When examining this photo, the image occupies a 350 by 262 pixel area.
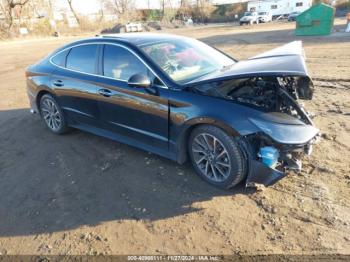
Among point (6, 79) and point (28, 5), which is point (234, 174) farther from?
point (28, 5)

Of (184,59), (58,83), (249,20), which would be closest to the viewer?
(184,59)

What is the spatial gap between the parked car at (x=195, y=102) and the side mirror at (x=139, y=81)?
0.01 metres

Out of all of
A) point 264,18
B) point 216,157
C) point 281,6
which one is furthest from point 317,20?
point 281,6

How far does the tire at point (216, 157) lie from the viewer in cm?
335

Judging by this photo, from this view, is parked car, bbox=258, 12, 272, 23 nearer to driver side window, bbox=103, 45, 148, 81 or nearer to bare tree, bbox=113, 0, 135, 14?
bare tree, bbox=113, 0, 135, 14

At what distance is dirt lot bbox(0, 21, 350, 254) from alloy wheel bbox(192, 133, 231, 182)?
0.57ft

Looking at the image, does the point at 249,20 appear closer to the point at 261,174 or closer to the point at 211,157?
the point at 211,157

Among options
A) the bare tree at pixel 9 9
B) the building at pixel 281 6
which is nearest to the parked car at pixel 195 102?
the bare tree at pixel 9 9

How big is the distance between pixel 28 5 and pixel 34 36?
8.14 m

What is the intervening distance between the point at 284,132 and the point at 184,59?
176 cm

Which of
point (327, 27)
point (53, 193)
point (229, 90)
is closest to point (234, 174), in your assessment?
point (229, 90)

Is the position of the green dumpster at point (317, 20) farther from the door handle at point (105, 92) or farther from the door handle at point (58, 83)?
the door handle at point (105, 92)

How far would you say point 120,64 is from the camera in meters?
4.24

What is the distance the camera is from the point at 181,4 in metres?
76.8
